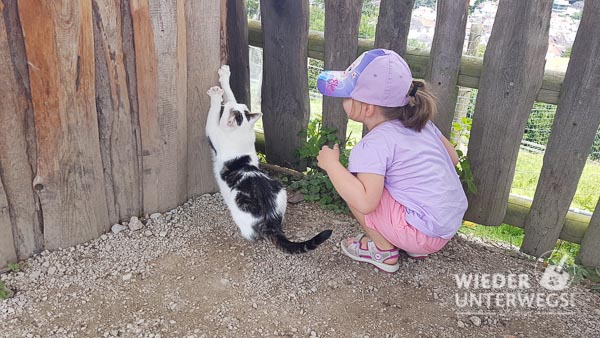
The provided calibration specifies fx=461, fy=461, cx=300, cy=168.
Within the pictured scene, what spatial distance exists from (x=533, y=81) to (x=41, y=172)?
287cm

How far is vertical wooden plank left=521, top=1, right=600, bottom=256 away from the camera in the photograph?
255 centimetres

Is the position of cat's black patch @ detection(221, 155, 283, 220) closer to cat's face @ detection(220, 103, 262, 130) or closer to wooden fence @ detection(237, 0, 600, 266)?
cat's face @ detection(220, 103, 262, 130)

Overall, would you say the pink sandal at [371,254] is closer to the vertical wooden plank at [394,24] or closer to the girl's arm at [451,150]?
the girl's arm at [451,150]

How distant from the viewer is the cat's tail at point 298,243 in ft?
8.31

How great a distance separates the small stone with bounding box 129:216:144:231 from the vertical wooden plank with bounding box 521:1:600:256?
2.58 m

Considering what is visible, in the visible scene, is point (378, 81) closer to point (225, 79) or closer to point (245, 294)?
point (225, 79)

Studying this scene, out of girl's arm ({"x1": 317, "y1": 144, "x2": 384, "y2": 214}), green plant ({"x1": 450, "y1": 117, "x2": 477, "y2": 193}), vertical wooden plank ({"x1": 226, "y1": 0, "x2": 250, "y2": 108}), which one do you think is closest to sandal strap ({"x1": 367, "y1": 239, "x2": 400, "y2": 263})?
girl's arm ({"x1": 317, "y1": 144, "x2": 384, "y2": 214})

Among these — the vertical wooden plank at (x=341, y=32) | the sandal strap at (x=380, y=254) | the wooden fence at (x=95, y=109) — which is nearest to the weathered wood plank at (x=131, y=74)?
the wooden fence at (x=95, y=109)

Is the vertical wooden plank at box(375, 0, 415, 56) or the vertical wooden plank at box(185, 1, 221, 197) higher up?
the vertical wooden plank at box(375, 0, 415, 56)

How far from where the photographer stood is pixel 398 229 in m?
2.57

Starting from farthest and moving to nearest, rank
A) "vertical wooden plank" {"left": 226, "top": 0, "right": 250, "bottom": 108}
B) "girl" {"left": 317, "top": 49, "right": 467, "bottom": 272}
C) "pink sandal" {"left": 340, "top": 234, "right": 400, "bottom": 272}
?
1. "vertical wooden plank" {"left": 226, "top": 0, "right": 250, "bottom": 108}
2. "pink sandal" {"left": 340, "top": 234, "right": 400, "bottom": 272}
3. "girl" {"left": 317, "top": 49, "right": 467, "bottom": 272}

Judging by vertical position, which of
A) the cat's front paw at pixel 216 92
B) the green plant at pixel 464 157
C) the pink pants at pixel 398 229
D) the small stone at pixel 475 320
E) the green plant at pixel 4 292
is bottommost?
the green plant at pixel 4 292

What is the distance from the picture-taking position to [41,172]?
255 cm

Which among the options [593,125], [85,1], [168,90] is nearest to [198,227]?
[168,90]
